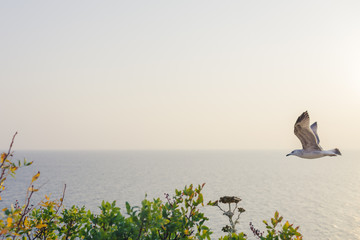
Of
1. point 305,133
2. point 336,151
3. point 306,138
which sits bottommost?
point 336,151

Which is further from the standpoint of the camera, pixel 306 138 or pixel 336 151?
pixel 306 138

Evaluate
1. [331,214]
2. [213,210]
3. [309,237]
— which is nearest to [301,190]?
[331,214]

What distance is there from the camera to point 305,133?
9750 millimetres

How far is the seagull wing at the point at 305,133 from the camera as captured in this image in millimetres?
9625

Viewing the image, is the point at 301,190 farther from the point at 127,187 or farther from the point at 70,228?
the point at 70,228

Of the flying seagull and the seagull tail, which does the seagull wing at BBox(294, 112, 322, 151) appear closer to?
the flying seagull

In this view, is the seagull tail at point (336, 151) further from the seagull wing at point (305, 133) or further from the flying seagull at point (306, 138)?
the seagull wing at point (305, 133)

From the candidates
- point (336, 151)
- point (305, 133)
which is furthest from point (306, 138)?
point (336, 151)

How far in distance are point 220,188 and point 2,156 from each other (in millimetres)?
177784

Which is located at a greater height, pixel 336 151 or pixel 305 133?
pixel 305 133

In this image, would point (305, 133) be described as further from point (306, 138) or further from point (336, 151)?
point (336, 151)

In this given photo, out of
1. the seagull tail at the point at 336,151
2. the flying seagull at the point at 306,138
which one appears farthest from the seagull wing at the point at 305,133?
the seagull tail at the point at 336,151

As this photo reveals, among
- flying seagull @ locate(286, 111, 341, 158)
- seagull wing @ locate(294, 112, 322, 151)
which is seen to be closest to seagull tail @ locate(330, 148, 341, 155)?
flying seagull @ locate(286, 111, 341, 158)

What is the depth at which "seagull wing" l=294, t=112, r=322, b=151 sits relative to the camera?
962cm
